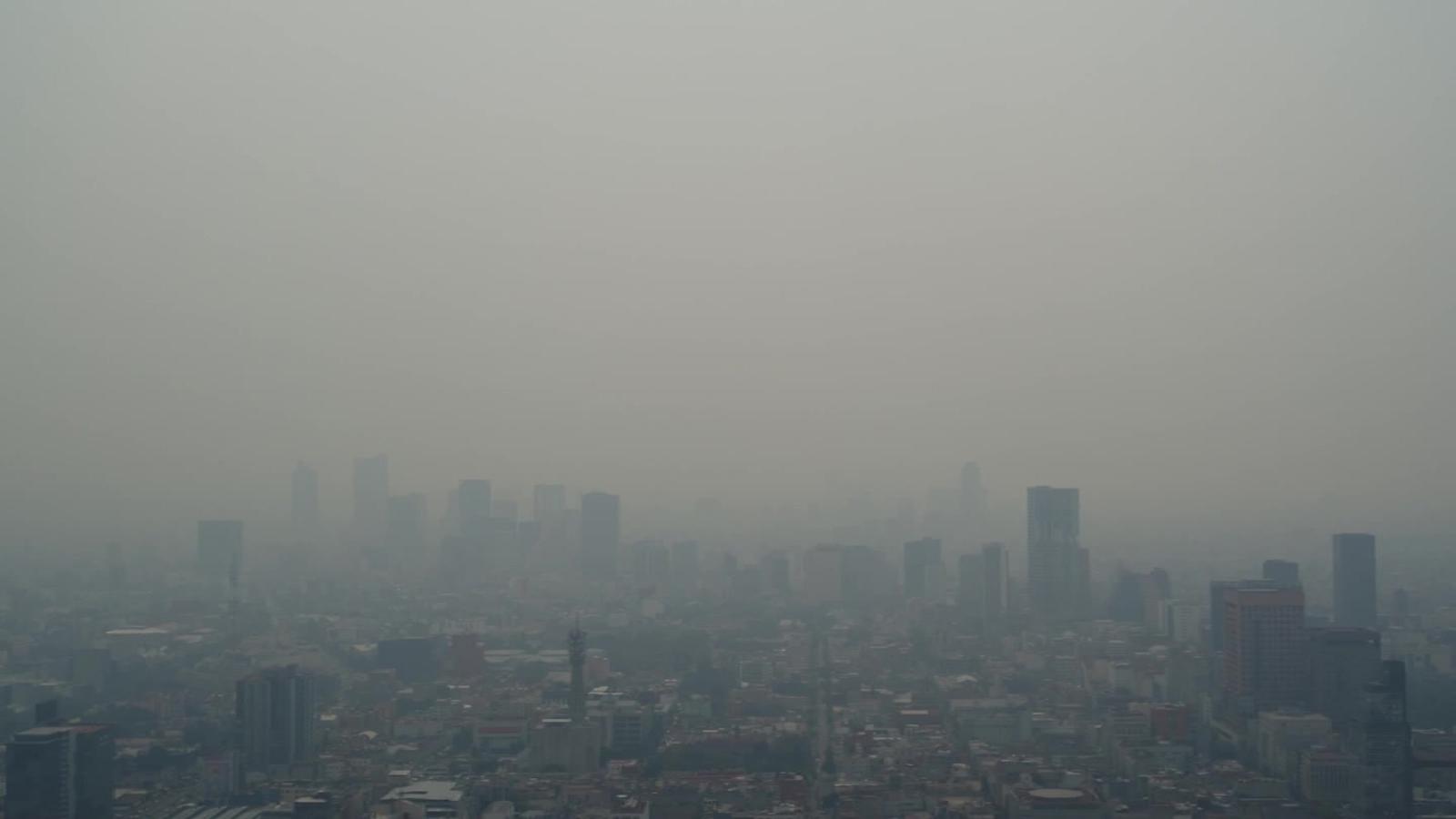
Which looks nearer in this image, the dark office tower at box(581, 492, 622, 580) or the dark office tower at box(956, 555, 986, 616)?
the dark office tower at box(956, 555, 986, 616)

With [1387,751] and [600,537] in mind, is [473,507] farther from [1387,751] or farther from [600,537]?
[1387,751]

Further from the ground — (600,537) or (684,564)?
(600,537)

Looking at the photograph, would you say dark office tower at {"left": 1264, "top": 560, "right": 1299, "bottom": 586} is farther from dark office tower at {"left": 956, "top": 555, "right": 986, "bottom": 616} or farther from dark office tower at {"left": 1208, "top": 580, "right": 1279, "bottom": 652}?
dark office tower at {"left": 956, "top": 555, "right": 986, "bottom": 616}

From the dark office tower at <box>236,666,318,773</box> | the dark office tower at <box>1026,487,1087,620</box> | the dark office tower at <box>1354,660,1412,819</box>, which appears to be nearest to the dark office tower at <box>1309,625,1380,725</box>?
the dark office tower at <box>1354,660,1412,819</box>

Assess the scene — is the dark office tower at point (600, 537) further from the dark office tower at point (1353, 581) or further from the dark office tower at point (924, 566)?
the dark office tower at point (1353, 581)

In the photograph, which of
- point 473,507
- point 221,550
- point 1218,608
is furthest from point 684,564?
point 1218,608

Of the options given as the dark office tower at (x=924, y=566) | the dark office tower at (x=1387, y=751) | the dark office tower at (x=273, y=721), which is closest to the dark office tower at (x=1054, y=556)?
the dark office tower at (x=924, y=566)
